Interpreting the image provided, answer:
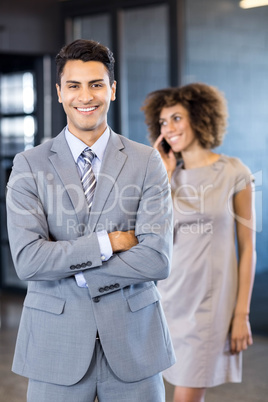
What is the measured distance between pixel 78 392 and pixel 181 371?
101 centimetres

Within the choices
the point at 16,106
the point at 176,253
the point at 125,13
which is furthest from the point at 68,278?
the point at 16,106

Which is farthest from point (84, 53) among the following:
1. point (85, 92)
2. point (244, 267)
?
point (244, 267)

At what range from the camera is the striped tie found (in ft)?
6.15

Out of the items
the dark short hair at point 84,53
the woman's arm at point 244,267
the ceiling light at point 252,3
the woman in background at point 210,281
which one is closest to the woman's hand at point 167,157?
the woman in background at point 210,281

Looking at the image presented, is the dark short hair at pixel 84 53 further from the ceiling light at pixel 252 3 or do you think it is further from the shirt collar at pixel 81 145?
the ceiling light at pixel 252 3

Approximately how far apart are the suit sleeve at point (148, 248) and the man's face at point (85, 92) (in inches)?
8.8

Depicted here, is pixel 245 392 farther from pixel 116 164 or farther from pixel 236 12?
pixel 236 12

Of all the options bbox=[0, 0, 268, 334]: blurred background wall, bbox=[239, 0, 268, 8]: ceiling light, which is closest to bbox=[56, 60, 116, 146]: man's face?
bbox=[0, 0, 268, 334]: blurred background wall

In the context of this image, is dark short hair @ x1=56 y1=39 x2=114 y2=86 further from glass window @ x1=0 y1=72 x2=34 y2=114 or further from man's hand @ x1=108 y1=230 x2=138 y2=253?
glass window @ x1=0 y1=72 x2=34 y2=114

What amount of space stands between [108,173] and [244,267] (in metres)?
1.11

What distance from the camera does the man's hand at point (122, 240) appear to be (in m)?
1.84

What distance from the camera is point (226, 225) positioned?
9.03 feet

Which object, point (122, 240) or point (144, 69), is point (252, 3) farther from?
point (122, 240)

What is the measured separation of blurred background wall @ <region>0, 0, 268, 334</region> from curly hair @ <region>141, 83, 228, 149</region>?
1574 millimetres
